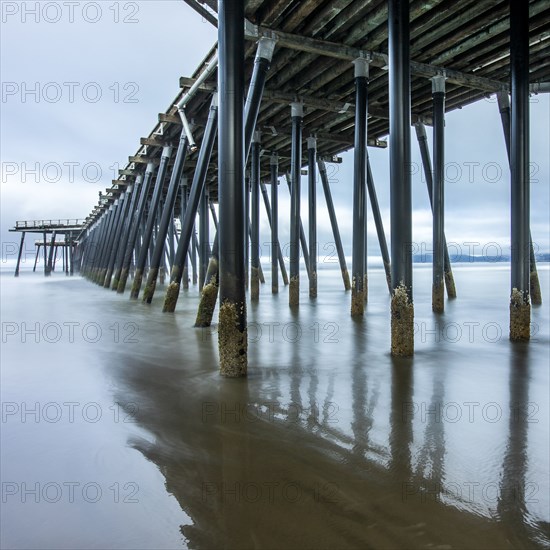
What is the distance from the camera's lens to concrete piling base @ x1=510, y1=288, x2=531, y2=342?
569 cm

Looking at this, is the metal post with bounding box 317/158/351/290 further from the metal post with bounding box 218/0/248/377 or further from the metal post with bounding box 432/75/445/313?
the metal post with bounding box 218/0/248/377

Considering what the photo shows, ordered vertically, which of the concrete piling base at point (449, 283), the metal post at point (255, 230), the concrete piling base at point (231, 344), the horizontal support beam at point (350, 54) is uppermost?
the horizontal support beam at point (350, 54)

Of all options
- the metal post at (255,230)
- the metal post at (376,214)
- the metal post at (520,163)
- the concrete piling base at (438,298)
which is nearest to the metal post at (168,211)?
the metal post at (255,230)

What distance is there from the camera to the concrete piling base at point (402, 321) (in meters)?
4.80

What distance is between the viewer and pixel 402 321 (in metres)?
4.84

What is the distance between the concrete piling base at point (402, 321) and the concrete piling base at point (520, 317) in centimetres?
180

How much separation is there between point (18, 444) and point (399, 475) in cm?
207

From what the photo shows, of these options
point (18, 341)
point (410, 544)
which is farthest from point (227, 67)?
point (18, 341)

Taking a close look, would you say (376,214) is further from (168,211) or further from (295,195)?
(168,211)

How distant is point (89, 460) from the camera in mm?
2320

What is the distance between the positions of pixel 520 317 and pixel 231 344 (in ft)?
12.8

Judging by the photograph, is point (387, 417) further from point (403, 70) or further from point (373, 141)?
point (373, 141)

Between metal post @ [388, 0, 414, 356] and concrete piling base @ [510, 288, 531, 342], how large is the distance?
1744 mm

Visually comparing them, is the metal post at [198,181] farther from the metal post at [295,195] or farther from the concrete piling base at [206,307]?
the metal post at [295,195]
